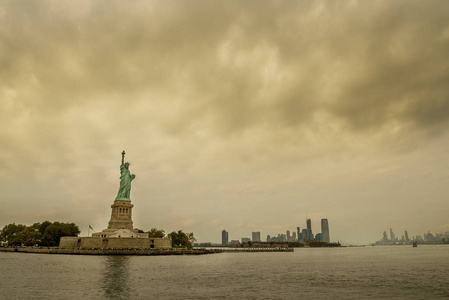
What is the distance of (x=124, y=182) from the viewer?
396 feet

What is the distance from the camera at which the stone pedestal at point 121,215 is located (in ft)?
368

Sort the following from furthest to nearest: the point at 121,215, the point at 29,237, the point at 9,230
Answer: the point at 9,230 < the point at 29,237 < the point at 121,215

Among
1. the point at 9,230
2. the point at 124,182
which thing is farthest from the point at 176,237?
the point at 9,230

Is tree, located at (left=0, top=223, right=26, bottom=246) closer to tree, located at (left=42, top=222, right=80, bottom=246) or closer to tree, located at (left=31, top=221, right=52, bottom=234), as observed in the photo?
tree, located at (left=31, top=221, right=52, bottom=234)

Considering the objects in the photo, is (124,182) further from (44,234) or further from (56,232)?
(44,234)

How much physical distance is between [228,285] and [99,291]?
1571 centimetres

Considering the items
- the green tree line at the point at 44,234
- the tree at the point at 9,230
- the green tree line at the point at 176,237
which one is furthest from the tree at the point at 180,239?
the tree at the point at 9,230

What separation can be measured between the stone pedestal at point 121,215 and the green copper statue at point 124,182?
2.25m

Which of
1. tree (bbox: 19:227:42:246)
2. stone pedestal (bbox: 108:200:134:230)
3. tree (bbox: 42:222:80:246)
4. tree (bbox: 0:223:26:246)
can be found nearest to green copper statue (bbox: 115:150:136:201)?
stone pedestal (bbox: 108:200:134:230)

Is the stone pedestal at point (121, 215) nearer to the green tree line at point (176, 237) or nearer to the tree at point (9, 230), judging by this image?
the green tree line at point (176, 237)

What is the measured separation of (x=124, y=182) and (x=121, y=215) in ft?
41.4

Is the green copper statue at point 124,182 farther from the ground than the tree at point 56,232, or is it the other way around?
the green copper statue at point 124,182

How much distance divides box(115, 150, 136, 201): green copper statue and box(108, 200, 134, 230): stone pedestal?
7.39 feet

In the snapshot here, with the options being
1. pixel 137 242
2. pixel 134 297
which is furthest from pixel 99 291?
pixel 137 242
